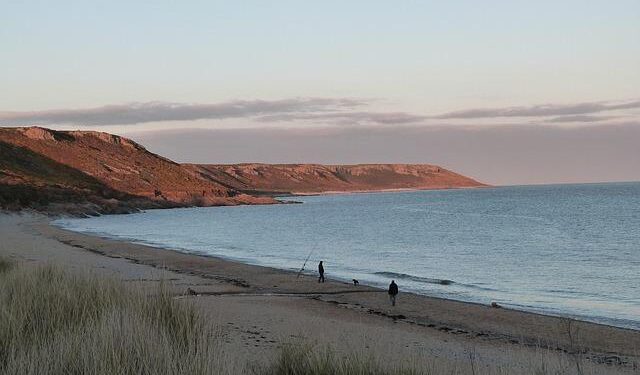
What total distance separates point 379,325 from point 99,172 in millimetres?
140284

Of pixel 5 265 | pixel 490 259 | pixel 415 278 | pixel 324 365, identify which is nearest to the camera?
pixel 324 365

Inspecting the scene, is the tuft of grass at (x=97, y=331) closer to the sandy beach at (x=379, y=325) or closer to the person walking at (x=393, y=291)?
the sandy beach at (x=379, y=325)

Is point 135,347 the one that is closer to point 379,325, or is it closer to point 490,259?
point 379,325

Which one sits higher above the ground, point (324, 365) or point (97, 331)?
point (97, 331)

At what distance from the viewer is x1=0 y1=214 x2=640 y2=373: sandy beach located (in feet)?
33.9

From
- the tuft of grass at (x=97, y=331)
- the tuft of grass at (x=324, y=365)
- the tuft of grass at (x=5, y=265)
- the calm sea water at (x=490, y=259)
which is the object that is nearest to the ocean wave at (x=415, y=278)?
the calm sea water at (x=490, y=259)

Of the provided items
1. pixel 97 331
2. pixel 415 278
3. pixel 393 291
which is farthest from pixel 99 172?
pixel 97 331

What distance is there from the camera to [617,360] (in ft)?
41.3

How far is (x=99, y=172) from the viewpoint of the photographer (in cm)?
14700

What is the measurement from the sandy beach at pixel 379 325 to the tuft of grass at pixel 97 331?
73 cm

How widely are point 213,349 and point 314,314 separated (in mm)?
10241

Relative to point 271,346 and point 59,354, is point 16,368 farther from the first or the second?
point 271,346

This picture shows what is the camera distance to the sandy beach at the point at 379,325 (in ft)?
33.9

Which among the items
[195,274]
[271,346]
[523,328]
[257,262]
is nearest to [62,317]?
[271,346]
